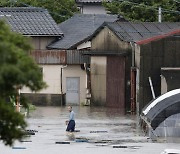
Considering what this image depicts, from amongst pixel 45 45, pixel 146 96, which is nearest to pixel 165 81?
pixel 146 96

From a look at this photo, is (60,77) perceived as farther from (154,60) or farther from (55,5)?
(55,5)

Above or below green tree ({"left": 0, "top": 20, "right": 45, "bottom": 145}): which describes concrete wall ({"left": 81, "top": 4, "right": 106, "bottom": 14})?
above

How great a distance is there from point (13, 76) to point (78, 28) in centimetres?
4260

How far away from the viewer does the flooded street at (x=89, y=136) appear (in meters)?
28.3

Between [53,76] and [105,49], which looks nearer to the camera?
[105,49]

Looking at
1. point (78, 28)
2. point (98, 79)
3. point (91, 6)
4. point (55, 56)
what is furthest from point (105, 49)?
point (91, 6)

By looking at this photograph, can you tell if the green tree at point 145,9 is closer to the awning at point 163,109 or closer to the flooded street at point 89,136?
the flooded street at point 89,136

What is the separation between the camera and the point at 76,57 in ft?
162

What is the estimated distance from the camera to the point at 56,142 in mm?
30469

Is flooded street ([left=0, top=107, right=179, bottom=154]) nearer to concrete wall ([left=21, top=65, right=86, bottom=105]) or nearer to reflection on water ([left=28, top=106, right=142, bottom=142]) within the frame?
reflection on water ([left=28, top=106, right=142, bottom=142])

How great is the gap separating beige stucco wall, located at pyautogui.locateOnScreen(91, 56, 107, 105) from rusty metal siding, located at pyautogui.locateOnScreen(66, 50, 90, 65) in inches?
50.9

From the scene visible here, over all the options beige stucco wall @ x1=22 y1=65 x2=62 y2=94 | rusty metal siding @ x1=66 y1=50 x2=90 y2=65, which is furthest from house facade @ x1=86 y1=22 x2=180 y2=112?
beige stucco wall @ x1=22 y1=65 x2=62 y2=94

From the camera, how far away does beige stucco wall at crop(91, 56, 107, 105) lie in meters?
47.1

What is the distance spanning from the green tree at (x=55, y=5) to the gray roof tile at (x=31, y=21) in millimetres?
10018
